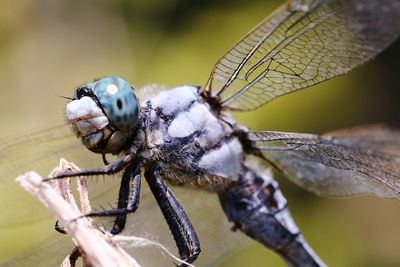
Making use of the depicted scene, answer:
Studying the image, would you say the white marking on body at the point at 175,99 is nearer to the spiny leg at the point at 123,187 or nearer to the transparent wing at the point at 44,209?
the spiny leg at the point at 123,187

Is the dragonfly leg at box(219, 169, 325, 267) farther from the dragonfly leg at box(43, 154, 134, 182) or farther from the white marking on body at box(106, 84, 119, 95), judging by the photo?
→ the white marking on body at box(106, 84, 119, 95)

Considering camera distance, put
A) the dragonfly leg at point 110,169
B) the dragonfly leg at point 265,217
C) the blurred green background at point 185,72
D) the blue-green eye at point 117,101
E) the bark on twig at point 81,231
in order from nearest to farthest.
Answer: the bark on twig at point 81,231, the dragonfly leg at point 110,169, the blue-green eye at point 117,101, the dragonfly leg at point 265,217, the blurred green background at point 185,72

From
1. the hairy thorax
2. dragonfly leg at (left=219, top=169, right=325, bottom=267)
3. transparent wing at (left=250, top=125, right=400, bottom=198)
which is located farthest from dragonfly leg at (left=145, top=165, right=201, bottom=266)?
transparent wing at (left=250, top=125, right=400, bottom=198)

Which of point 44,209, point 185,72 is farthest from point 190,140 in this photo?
point 185,72

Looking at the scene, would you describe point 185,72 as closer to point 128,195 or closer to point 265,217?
point 265,217

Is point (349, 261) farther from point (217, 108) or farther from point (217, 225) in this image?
point (217, 108)

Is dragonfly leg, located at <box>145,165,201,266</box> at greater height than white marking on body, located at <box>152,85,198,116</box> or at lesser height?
lesser

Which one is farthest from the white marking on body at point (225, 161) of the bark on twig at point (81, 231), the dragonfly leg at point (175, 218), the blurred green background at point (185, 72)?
the blurred green background at point (185, 72)
